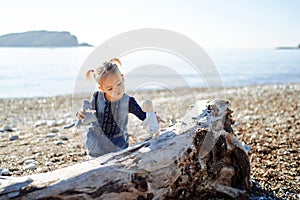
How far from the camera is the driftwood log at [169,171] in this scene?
2.51m

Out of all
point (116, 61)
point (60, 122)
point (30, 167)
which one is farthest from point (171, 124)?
point (60, 122)

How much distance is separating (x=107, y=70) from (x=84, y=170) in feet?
3.66

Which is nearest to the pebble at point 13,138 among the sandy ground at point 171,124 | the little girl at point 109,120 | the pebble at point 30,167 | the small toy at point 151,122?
the sandy ground at point 171,124

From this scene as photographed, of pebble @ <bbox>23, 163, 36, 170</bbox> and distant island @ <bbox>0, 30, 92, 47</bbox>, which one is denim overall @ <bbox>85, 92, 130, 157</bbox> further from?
distant island @ <bbox>0, 30, 92, 47</bbox>

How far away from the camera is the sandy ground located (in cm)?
397

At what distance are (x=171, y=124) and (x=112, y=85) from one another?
747mm

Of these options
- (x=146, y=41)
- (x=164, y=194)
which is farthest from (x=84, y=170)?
(x=146, y=41)

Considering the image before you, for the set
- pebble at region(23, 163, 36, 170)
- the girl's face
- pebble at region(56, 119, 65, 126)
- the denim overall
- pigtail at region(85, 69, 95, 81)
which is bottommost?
pebble at region(23, 163, 36, 170)

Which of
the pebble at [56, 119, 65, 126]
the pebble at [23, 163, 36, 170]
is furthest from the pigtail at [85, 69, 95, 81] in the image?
the pebble at [56, 119, 65, 126]

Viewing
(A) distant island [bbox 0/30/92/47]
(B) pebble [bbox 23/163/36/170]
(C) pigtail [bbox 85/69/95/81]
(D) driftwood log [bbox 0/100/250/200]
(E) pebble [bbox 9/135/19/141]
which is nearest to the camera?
(D) driftwood log [bbox 0/100/250/200]

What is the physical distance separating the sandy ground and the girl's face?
1.89ft

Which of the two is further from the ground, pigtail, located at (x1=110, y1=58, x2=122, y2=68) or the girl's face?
pigtail, located at (x1=110, y1=58, x2=122, y2=68)

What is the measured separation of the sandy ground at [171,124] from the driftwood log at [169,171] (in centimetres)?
39

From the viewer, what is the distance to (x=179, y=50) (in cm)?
364
